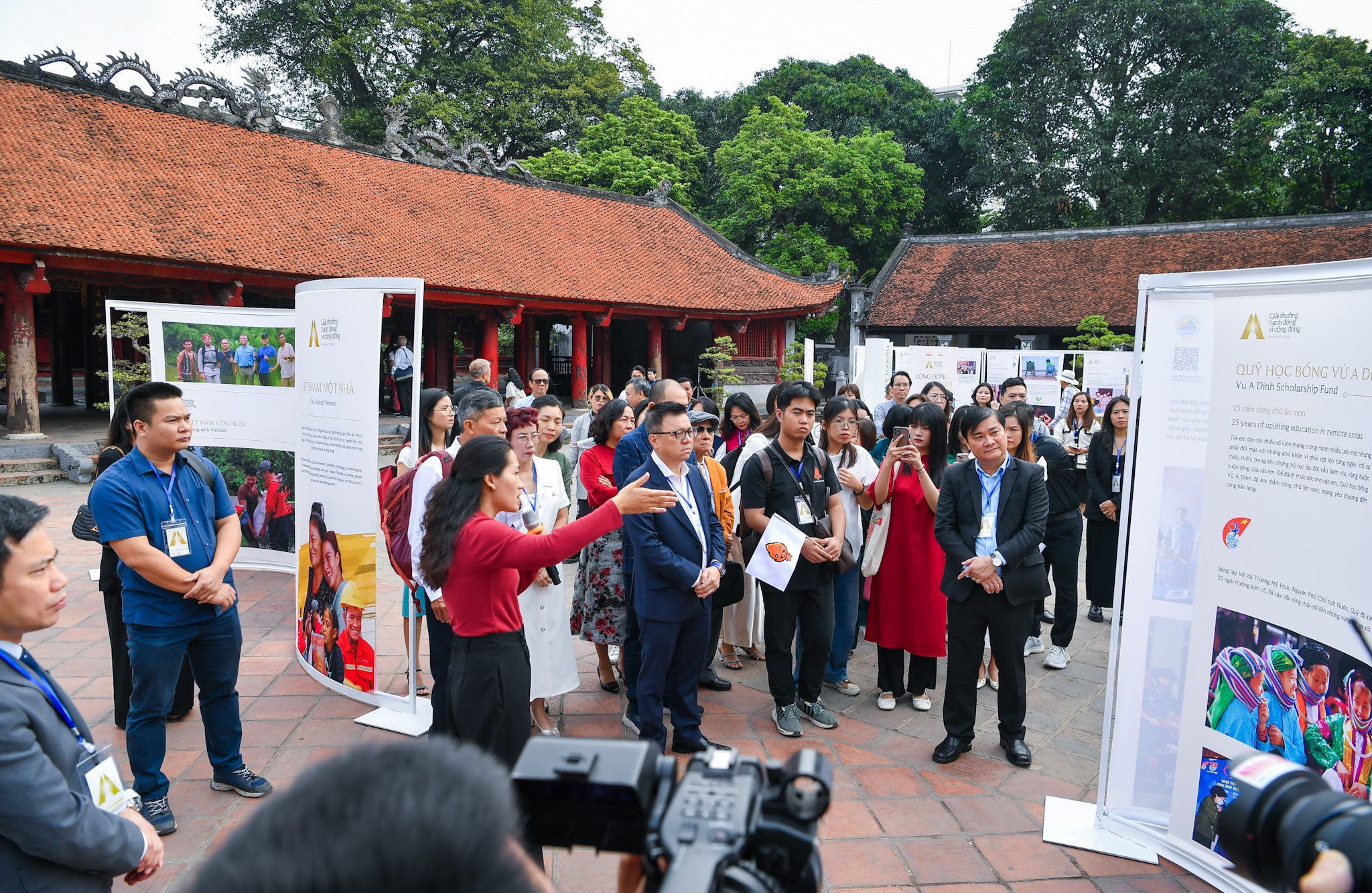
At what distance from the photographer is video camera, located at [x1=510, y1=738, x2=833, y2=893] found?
0.98 meters

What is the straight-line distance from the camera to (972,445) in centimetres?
380

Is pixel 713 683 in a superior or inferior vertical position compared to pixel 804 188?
inferior

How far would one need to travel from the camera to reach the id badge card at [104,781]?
5.67 ft

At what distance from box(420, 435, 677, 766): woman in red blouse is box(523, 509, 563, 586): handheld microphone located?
0.18m

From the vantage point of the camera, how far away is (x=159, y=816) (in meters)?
3.02

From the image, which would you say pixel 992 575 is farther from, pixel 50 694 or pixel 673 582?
pixel 50 694

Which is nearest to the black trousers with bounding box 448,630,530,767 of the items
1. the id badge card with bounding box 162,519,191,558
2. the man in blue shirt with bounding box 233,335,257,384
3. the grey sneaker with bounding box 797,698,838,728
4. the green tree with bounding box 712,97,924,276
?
the id badge card with bounding box 162,519,191,558

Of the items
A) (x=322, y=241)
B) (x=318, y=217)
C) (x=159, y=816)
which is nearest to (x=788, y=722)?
(x=159, y=816)

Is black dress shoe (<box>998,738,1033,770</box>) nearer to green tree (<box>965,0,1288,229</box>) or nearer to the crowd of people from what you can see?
the crowd of people

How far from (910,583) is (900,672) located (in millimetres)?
524

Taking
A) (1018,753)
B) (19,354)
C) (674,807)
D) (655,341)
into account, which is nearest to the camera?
(674,807)

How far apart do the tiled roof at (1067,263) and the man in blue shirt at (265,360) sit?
2144 centimetres

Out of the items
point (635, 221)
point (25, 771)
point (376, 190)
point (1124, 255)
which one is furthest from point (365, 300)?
point (1124, 255)

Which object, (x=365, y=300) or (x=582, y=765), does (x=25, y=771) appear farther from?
(x=365, y=300)
